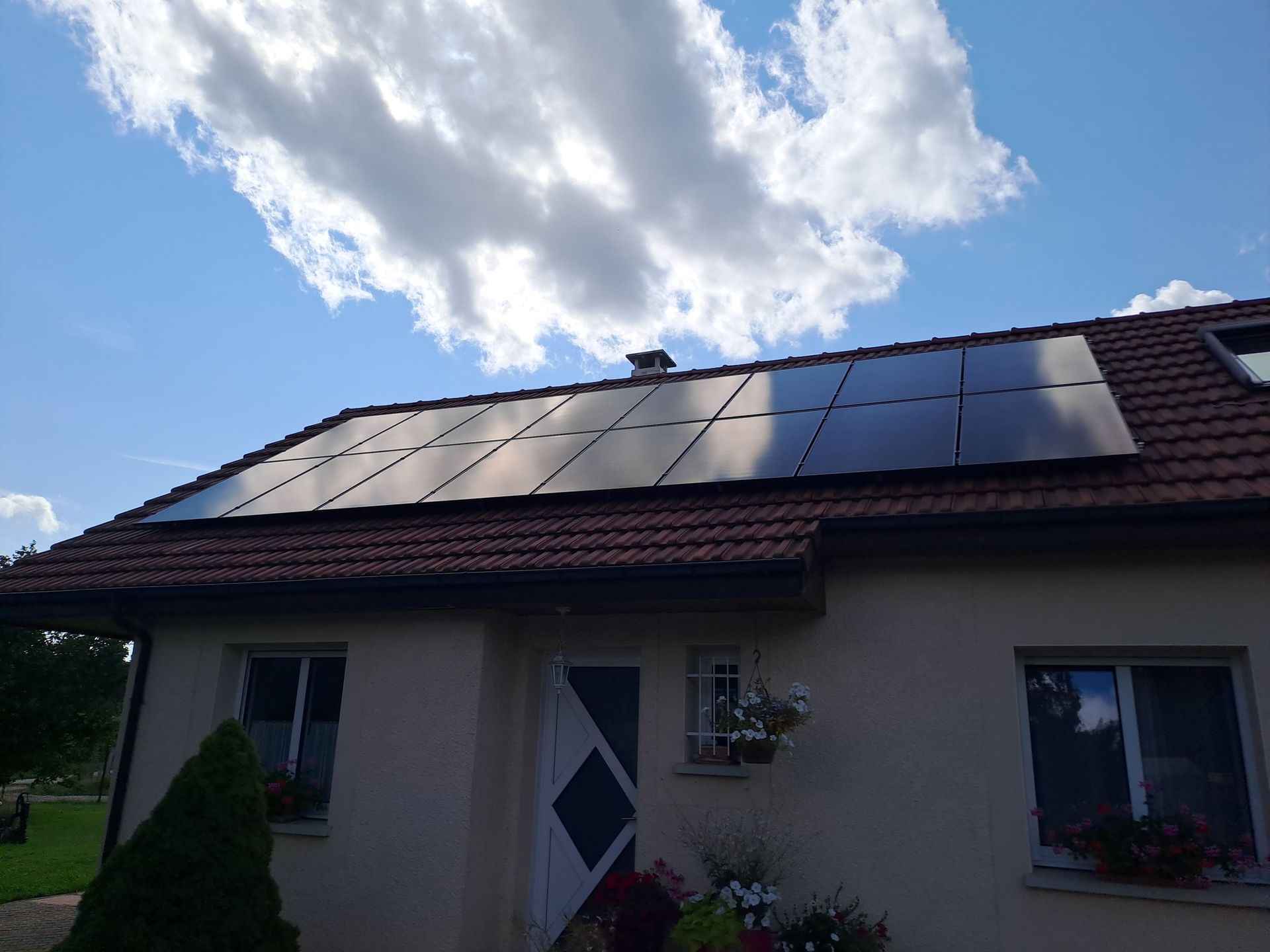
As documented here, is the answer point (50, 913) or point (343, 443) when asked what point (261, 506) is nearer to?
point (343, 443)

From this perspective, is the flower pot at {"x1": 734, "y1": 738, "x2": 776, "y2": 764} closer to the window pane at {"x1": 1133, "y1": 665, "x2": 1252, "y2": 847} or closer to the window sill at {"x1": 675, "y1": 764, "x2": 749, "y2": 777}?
the window sill at {"x1": 675, "y1": 764, "x2": 749, "y2": 777}

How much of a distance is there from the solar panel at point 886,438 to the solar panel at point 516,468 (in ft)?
8.07

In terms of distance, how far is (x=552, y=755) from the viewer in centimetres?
737

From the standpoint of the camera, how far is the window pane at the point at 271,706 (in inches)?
313

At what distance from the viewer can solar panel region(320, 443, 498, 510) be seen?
340 inches

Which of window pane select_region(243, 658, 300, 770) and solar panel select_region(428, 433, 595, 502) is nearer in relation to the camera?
window pane select_region(243, 658, 300, 770)

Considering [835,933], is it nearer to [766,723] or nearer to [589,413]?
[766,723]

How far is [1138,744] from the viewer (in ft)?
17.9

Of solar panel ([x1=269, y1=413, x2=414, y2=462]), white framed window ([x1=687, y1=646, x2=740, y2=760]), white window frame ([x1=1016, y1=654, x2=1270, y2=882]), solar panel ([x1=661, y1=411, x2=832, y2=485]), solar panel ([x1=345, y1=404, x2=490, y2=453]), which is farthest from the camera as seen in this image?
solar panel ([x1=269, y1=413, x2=414, y2=462])

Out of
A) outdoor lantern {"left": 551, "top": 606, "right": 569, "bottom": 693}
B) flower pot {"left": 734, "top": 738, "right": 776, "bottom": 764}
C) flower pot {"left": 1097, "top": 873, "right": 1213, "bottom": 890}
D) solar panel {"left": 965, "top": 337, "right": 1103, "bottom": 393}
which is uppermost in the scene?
solar panel {"left": 965, "top": 337, "right": 1103, "bottom": 393}

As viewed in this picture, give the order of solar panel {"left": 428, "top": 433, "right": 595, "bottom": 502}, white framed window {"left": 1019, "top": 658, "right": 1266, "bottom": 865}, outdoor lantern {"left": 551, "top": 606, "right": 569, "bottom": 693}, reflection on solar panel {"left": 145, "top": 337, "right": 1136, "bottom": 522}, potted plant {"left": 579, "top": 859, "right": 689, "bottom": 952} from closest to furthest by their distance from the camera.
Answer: white framed window {"left": 1019, "top": 658, "right": 1266, "bottom": 865} < potted plant {"left": 579, "top": 859, "right": 689, "bottom": 952} < reflection on solar panel {"left": 145, "top": 337, "right": 1136, "bottom": 522} < outdoor lantern {"left": 551, "top": 606, "right": 569, "bottom": 693} < solar panel {"left": 428, "top": 433, "right": 595, "bottom": 502}

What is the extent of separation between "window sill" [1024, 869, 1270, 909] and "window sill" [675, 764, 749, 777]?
1.81m

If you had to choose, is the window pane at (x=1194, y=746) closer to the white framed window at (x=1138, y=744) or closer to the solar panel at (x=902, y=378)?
the white framed window at (x=1138, y=744)

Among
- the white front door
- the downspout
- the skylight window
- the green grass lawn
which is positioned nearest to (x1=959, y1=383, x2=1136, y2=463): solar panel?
the skylight window
